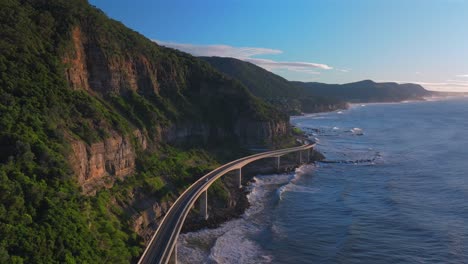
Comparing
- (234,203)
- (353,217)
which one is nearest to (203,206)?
(234,203)

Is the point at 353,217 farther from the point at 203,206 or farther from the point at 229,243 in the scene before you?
the point at 203,206

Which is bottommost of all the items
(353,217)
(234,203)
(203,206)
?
(353,217)

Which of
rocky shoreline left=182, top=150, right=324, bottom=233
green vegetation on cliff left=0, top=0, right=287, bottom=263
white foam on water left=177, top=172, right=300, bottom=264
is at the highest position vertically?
green vegetation on cliff left=0, top=0, right=287, bottom=263

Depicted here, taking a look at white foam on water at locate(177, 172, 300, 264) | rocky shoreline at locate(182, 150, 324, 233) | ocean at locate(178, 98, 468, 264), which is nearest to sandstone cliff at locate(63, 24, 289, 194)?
rocky shoreline at locate(182, 150, 324, 233)

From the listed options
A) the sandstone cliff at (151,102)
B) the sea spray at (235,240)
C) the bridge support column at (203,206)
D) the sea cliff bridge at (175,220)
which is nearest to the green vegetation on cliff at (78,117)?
the sandstone cliff at (151,102)

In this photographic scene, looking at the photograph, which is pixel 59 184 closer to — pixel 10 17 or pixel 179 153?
pixel 10 17

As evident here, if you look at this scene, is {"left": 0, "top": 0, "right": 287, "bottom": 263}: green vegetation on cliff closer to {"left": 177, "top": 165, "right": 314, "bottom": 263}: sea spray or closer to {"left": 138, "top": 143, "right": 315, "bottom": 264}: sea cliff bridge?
{"left": 138, "top": 143, "right": 315, "bottom": 264}: sea cliff bridge
